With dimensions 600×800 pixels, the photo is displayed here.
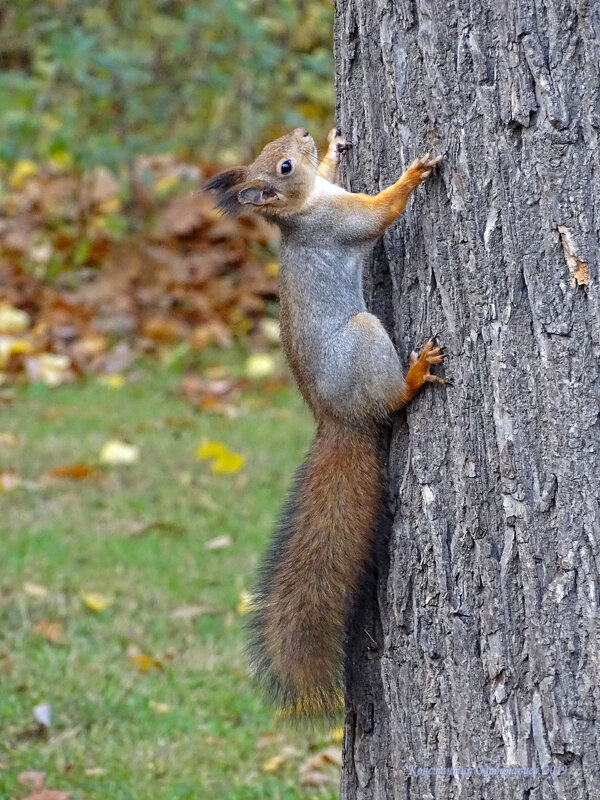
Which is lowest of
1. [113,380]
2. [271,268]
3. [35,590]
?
[35,590]

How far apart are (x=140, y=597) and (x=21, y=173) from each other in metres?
4.53

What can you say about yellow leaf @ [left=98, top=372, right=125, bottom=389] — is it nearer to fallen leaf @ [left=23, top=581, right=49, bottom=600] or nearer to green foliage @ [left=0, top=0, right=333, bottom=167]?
green foliage @ [left=0, top=0, right=333, bottom=167]

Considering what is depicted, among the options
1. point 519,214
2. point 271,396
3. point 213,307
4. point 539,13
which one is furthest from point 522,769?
point 213,307

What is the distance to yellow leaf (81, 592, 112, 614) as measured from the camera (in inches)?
150

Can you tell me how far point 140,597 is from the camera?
3.94m

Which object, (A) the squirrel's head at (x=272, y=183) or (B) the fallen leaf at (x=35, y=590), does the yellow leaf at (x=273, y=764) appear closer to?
(B) the fallen leaf at (x=35, y=590)

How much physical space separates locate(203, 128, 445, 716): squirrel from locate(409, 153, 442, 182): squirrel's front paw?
0.8 inches

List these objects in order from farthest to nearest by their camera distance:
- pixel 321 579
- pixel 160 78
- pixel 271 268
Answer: pixel 160 78 → pixel 271 268 → pixel 321 579

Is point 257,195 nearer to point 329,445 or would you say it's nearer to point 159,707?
point 329,445

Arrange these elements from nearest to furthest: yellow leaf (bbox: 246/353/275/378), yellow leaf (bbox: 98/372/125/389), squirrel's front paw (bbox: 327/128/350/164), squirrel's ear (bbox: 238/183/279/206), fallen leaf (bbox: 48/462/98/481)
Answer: squirrel's front paw (bbox: 327/128/350/164)
squirrel's ear (bbox: 238/183/279/206)
fallen leaf (bbox: 48/462/98/481)
yellow leaf (bbox: 98/372/125/389)
yellow leaf (bbox: 246/353/275/378)

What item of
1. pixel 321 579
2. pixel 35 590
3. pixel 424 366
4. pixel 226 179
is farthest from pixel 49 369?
pixel 424 366

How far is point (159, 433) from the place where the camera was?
553 centimetres

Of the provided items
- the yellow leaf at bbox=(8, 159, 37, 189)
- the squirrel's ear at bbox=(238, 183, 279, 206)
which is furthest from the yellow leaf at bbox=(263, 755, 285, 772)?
the yellow leaf at bbox=(8, 159, 37, 189)

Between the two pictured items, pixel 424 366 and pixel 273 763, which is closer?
pixel 424 366
